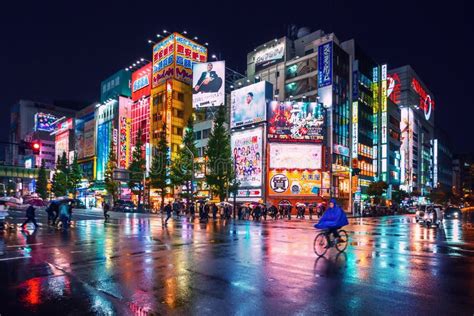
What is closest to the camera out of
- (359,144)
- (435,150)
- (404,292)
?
(404,292)

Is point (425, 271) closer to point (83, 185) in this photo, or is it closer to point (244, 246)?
point (244, 246)

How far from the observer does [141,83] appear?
7956 centimetres

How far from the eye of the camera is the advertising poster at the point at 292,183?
2026 inches

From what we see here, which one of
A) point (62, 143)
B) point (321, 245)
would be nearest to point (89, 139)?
point (62, 143)

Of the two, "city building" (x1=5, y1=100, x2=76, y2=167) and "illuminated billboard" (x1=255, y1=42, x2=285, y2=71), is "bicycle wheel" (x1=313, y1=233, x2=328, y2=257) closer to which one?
"illuminated billboard" (x1=255, y1=42, x2=285, y2=71)

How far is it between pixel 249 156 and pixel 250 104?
742cm

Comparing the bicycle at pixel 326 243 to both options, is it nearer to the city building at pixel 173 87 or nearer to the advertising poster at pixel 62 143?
the city building at pixel 173 87

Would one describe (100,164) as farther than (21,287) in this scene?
Yes

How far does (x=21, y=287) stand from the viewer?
7504 millimetres

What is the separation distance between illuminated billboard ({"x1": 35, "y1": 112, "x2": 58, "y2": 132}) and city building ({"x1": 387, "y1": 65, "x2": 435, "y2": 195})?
12458 cm

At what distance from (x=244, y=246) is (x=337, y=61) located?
51.3 metres

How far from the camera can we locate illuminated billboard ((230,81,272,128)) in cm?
5266

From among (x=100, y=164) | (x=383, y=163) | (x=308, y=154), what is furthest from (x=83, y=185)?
(x=383, y=163)

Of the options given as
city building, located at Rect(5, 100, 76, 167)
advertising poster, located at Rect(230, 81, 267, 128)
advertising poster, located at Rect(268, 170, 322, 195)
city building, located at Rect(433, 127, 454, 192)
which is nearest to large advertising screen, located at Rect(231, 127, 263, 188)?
advertising poster, located at Rect(230, 81, 267, 128)
